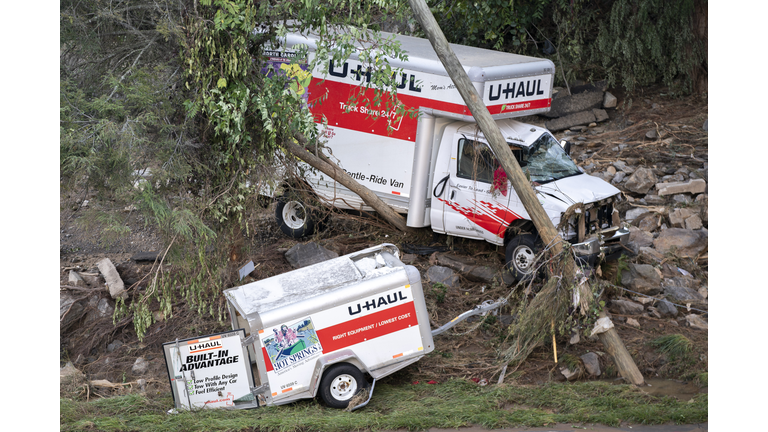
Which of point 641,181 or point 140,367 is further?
point 641,181

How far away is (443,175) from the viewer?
9.73 meters

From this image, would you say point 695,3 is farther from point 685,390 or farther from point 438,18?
point 685,390

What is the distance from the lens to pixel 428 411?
6.46 metres

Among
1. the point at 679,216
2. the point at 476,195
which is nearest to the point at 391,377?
the point at 476,195

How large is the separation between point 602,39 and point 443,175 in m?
7.58

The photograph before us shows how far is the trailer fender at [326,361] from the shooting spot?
676cm

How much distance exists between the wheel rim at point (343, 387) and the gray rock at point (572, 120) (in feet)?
33.5

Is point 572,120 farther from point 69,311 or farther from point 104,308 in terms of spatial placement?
point 69,311

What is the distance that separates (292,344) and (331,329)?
1.50 ft

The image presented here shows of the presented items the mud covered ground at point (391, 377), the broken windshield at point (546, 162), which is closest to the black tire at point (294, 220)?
the mud covered ground at point (391, 377)

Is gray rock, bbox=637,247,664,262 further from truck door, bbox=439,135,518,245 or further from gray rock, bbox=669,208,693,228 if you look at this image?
truck door, bbox=439,135,518,245

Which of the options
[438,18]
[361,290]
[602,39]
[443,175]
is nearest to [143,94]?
[361,290]

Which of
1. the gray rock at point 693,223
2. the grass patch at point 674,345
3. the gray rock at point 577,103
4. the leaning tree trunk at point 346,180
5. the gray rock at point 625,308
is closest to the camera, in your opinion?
the grass patch at point 674,345

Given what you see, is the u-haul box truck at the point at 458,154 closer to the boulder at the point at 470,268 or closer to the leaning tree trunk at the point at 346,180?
the leaning tree trunk at the point at 346,180
